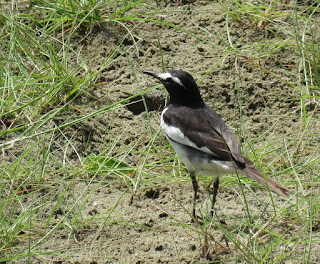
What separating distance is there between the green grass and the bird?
0.60 feet

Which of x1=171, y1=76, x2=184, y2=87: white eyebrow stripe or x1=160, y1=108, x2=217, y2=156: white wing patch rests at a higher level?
x1=171, y1=76, x2=184, y2=87: white eyebrow stripe

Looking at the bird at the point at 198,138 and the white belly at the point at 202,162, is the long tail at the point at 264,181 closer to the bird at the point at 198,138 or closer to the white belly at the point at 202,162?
the bird at the point at 198,138

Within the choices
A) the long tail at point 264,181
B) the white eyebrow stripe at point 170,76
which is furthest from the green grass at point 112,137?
the white eyebrow stripe at point 170,76

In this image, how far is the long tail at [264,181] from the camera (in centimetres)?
421

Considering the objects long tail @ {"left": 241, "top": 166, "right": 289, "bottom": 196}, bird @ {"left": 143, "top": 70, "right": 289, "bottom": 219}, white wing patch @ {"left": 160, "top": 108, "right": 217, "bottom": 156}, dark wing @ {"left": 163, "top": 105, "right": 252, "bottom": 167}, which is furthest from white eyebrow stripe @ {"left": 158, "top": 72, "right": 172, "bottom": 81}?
long tail @ {"left": 241, "top": 166, "right": 289, "bottom": 196}

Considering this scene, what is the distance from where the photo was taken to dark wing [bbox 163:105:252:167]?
14.9 ft

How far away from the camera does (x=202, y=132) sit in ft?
15.7

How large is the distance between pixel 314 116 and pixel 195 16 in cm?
169

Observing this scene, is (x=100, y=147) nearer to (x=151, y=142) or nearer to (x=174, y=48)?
(x=151, y=142)

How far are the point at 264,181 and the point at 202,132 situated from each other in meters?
0.71

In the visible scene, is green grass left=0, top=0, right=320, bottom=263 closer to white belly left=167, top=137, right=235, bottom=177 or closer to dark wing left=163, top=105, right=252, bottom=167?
dark wing left=163, top=105, right=252, bottom=167

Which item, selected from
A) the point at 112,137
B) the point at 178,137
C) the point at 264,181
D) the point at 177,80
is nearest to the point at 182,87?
the point at 177,80

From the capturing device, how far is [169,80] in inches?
203

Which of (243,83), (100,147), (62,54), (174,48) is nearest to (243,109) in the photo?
(243,83)
